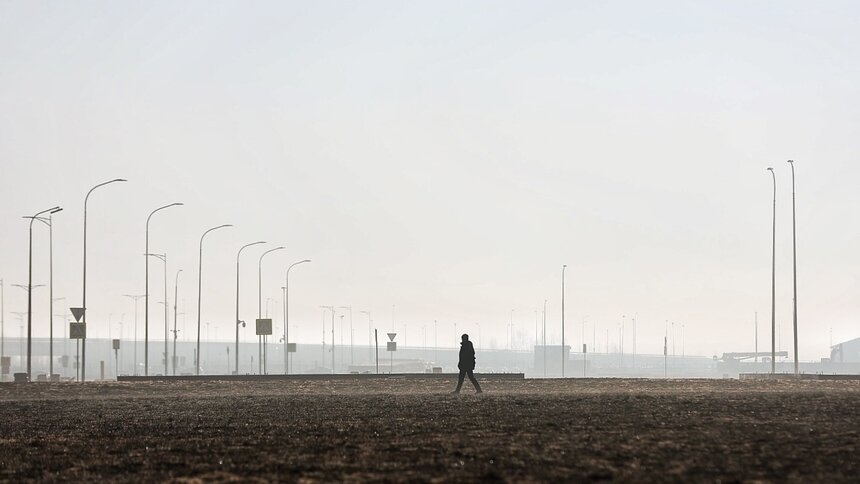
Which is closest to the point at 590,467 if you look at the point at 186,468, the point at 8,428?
the point at 186,468

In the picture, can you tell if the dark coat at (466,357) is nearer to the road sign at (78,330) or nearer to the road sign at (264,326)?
the road sign at (78,330)

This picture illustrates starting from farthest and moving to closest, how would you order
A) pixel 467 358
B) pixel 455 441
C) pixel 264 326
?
pixel 264 326
pixel 467 358
pixel 455 441

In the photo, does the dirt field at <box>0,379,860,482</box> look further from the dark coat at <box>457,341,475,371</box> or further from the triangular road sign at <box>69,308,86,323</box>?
the triangular road sign at <box>69,308,86,323</box>

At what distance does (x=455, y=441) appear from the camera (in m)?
20.0

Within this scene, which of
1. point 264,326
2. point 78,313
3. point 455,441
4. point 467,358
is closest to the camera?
point 455,441

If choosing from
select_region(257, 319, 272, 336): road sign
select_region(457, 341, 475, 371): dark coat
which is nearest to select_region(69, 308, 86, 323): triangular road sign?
select_region(257, 319, 272, 336): road sign

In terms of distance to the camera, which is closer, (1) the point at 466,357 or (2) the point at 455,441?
(2) the point at 455,441

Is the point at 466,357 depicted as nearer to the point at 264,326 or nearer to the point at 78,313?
the point at 78,313

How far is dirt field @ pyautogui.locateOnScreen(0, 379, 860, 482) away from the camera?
16.1 metres

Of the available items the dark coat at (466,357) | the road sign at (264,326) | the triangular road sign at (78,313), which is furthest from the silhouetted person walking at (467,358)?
the road sign at (264,326)

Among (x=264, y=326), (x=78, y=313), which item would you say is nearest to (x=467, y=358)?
(x=78, y=313)

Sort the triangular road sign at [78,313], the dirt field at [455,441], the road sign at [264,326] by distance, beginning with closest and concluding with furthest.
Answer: the dirt field at [455,441] < the triangular road sign at [78,313] < the road sign at [264,326]

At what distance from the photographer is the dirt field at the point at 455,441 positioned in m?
16.1

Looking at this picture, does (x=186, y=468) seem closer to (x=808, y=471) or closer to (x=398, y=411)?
Answer: (x=808, y=471)
